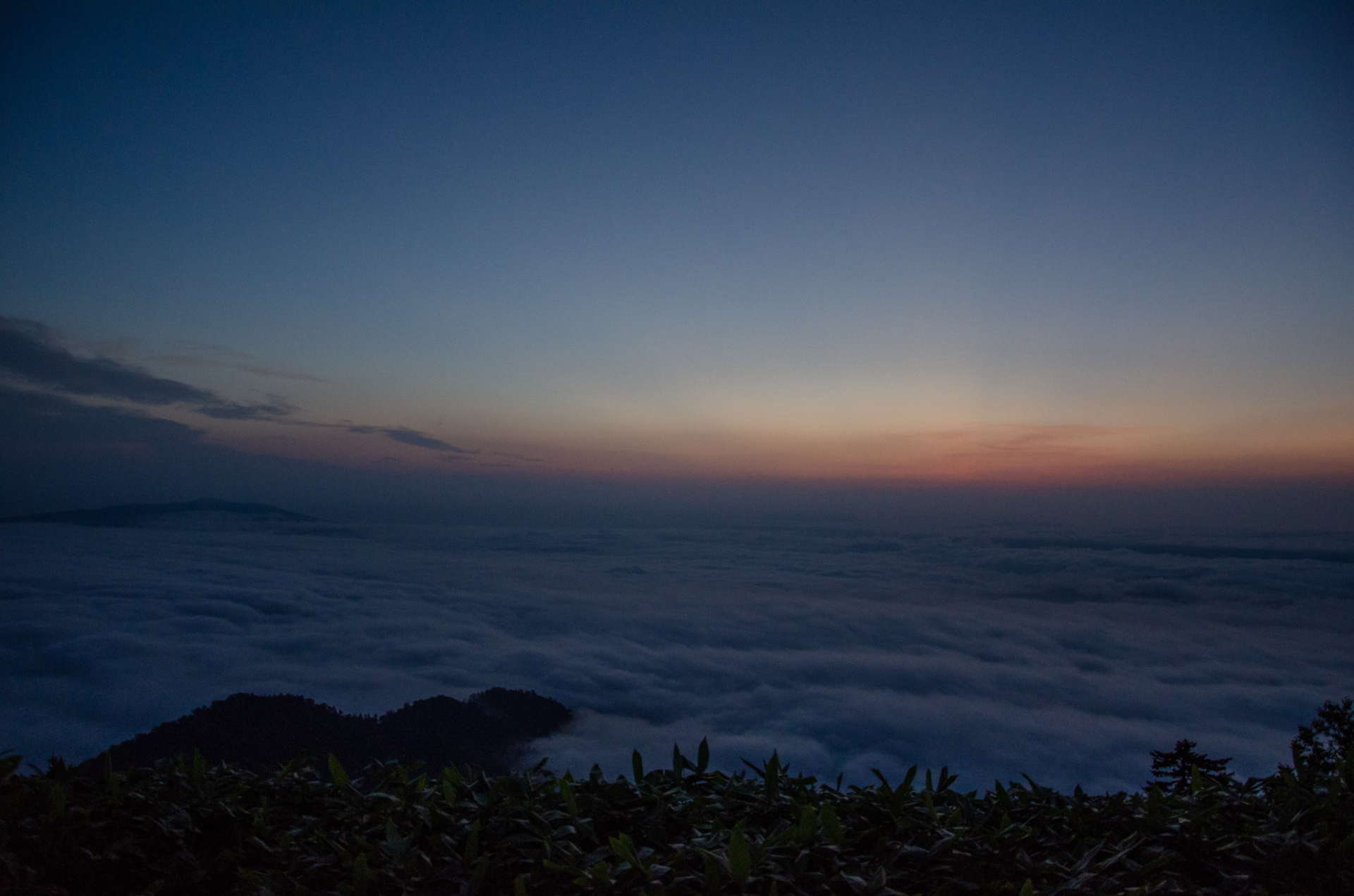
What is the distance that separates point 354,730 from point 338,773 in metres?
9.89

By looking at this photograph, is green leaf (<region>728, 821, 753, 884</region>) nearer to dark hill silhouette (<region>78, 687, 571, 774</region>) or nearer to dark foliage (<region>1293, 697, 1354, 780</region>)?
dark foliage (<region>1293, 697, 1354, 780</region>)

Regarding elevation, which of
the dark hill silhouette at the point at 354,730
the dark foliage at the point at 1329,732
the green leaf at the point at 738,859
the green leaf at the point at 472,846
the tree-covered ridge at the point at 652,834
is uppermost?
the green leaf at the point at 738,859

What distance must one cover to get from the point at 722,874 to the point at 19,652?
16.6 meters

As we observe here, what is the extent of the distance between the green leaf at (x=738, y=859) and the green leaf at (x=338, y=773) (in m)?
1.52

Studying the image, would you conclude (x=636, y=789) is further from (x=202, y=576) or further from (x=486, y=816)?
(x=202, y=576)

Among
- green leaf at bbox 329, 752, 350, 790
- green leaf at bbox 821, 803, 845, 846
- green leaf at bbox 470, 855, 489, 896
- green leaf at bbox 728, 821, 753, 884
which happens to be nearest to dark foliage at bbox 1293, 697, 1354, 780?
green leaf at bbox 821, 803, 845, 846

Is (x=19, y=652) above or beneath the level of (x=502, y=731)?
above

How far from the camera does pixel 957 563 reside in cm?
6294

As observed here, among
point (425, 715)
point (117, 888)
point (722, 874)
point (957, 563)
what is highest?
point (722, 874)

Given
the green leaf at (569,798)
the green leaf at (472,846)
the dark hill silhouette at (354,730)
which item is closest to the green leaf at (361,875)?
the green leaf at (472,846)

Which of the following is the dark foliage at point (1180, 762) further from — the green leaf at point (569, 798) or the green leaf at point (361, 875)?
the green leaf at point (361, 875)

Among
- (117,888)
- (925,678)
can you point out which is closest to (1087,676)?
(925,678)

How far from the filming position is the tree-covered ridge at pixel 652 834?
1.83 m

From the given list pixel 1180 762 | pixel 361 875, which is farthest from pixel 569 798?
pixel 1180 762
